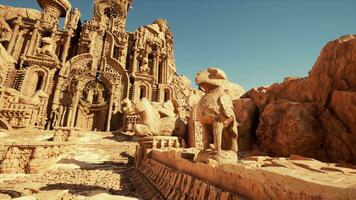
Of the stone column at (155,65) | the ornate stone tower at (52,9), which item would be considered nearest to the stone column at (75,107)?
the stone column at (155,65)

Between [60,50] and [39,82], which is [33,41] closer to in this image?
[60,50]

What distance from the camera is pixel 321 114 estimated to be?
9148mm

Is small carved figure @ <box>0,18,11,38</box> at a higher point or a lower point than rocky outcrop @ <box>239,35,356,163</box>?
higher

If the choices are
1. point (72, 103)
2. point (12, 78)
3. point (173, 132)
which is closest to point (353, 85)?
point (173, 132)

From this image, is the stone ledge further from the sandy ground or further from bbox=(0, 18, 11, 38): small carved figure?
bbox=(0, 18, 11, 38): small carved figure

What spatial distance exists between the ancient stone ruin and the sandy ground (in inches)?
1.8

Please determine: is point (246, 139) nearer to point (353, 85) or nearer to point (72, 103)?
point (353, 85)

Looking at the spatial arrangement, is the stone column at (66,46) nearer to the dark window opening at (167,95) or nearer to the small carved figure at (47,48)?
the small carved figure at (47,48)

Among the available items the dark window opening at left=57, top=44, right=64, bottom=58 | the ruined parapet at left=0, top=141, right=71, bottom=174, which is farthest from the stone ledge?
the dark window opening at left=57, top=44, right=64, bottom=58

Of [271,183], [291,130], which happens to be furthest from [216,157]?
[291,130]

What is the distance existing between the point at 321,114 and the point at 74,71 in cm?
2330

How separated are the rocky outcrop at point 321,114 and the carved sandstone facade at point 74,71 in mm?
12786

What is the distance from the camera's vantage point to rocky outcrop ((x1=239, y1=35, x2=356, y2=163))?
7.92 m

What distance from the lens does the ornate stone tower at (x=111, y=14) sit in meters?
27.2
